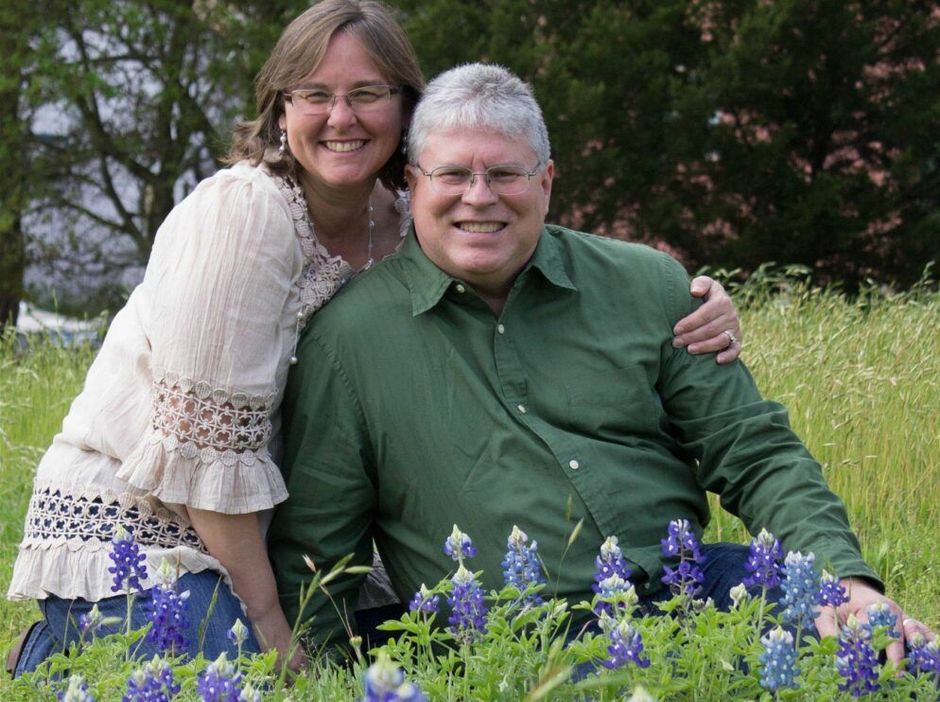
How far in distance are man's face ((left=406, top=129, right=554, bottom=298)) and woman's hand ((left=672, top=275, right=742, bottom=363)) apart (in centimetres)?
45

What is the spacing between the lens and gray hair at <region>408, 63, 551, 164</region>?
327cm

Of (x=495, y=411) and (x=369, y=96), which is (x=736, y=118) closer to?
(x=369, y=96)

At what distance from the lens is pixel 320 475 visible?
3338 mm

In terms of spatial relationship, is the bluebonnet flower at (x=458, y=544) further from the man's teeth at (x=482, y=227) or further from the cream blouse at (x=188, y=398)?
the man's teeth at (x=482, y=227)

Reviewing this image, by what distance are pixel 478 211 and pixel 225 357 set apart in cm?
69

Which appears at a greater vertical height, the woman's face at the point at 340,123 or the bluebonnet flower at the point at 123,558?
the woman's face at the point at 340,123

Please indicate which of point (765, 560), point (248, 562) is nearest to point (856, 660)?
point (765, 560)

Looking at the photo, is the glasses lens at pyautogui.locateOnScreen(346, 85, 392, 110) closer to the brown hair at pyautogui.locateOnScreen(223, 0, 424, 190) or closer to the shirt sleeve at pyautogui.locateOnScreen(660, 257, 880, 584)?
the brown hair at pyautogui.locateOnScreen(223, 0, 424, 190)

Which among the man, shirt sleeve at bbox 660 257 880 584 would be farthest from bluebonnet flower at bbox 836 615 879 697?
the man

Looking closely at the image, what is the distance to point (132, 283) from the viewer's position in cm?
1246

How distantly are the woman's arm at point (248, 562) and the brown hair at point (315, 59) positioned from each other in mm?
885

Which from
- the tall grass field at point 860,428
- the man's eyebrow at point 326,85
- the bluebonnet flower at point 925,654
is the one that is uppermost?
the man's eyebrow at point 326,85

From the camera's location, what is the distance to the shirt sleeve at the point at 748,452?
317 cm

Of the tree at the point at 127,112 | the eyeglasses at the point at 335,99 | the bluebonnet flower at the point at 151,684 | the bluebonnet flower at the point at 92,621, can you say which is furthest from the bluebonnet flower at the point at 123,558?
the tree at the point at 127,112
